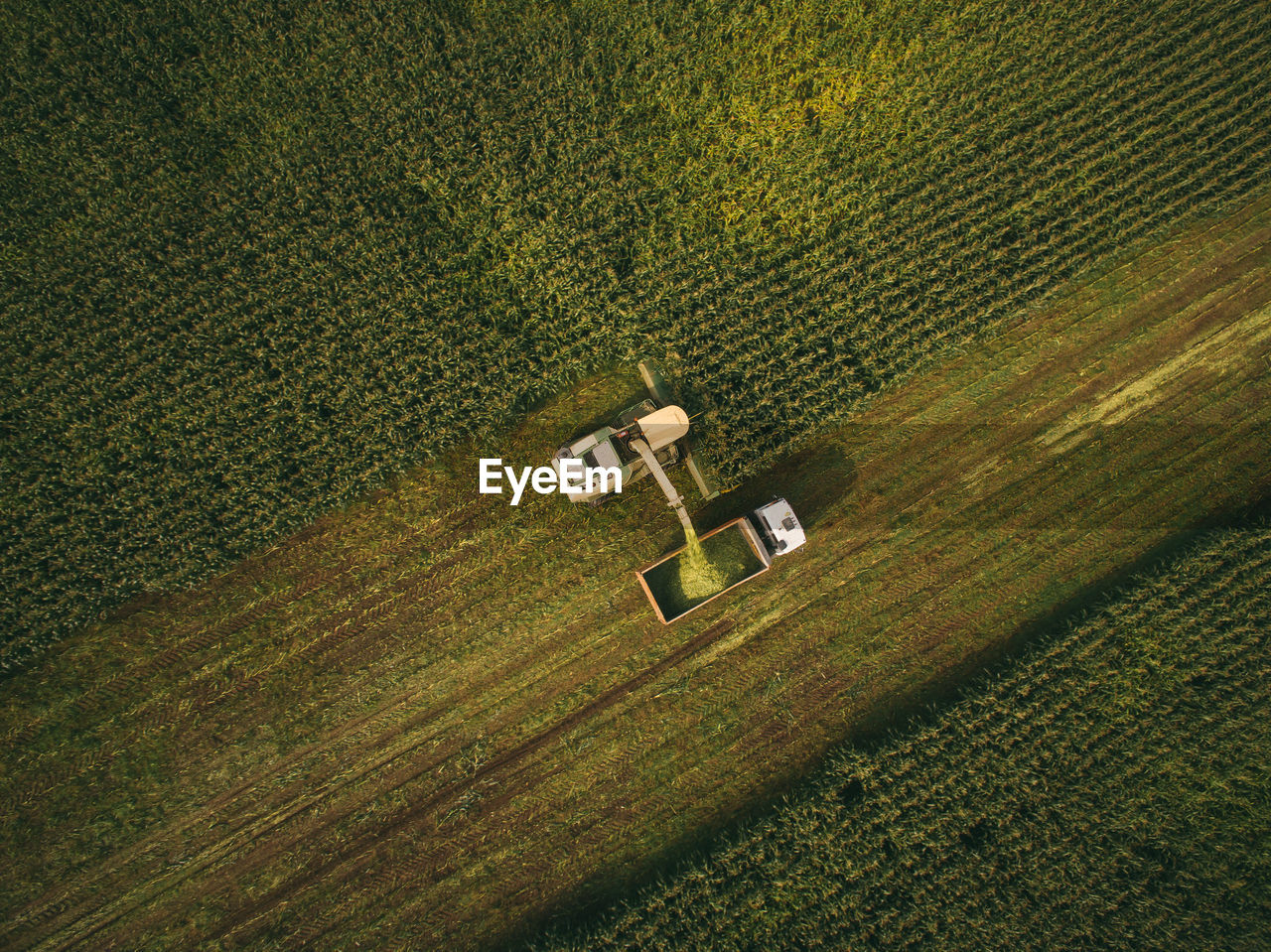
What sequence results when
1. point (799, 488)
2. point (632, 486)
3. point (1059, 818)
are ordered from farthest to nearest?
point (799, 488) < point (632, 486) < point (1059, 818)

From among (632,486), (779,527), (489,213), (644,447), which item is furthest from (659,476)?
(489,213)

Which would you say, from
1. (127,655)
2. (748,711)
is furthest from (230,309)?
(748,711)

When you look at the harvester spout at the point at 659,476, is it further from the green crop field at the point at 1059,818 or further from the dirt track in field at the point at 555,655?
the green crop field at the point at 1059,818

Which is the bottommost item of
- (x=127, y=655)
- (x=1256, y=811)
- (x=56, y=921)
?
(x=1256, y=811)

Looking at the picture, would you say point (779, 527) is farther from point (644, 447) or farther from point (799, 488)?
point (644, 447)

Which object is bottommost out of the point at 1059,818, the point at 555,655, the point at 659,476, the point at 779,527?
the point at 1059,818

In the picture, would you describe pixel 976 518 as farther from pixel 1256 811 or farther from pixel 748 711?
pixel 1256 811

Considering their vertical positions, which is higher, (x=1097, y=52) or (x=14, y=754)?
(x=1097, y=52)
